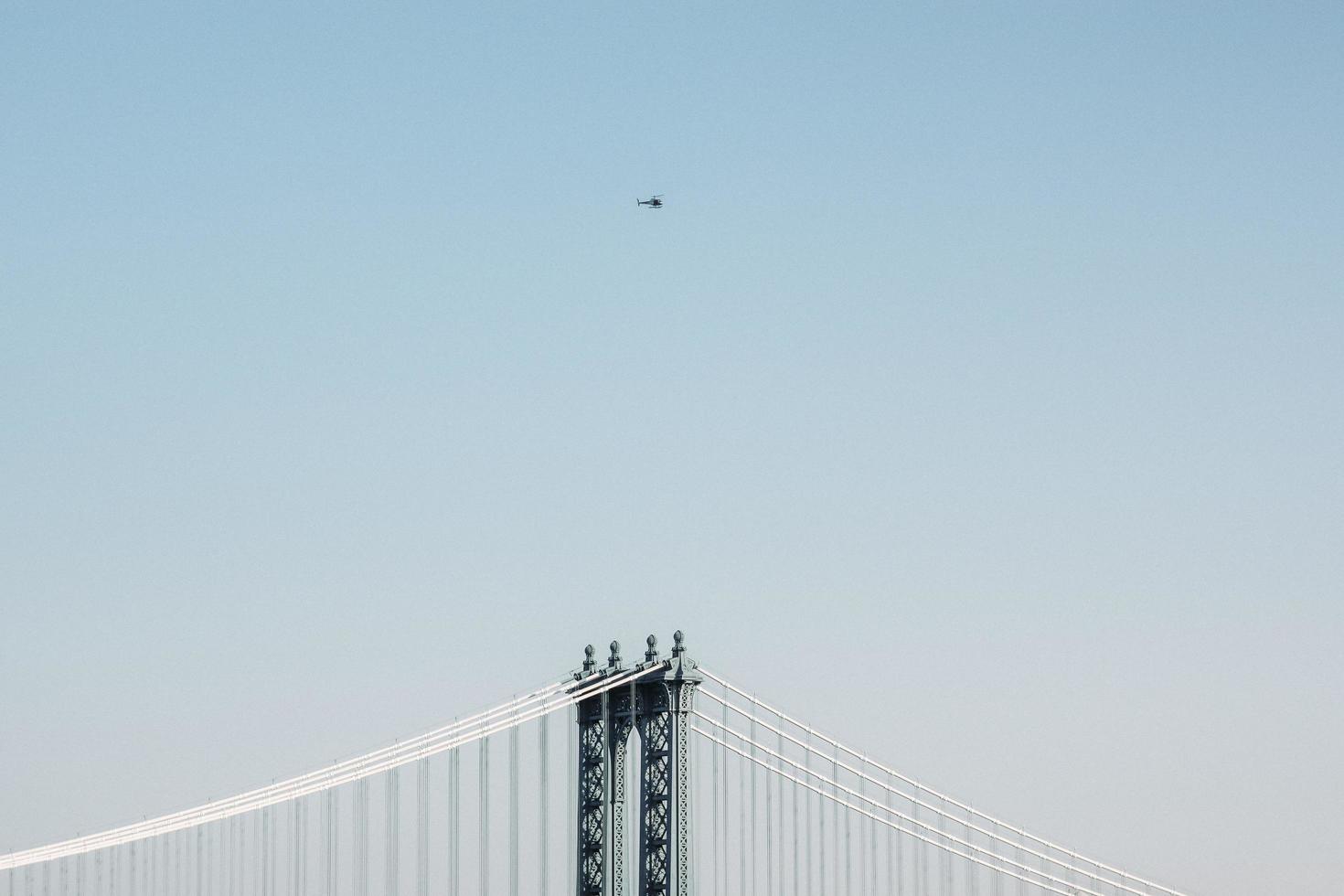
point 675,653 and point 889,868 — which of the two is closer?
point 675,653

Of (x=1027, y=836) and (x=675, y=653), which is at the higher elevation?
(x=675, y=653)

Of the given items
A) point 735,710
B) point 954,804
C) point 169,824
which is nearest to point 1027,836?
point 954,804

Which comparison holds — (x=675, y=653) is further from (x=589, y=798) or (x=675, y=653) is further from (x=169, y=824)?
(x=169, y=824)

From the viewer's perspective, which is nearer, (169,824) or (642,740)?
(169,824)

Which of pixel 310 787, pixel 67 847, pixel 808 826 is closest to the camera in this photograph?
pixel 67 847

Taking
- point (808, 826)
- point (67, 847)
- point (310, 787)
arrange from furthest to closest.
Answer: point (808, 826)
point (310, 787)
point (67, 847)

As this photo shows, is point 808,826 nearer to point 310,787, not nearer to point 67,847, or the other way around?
point 310,787

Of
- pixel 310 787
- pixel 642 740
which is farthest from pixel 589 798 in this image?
pixel 310 787

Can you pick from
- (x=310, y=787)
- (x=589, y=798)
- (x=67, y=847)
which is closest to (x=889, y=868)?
(x=589, y=798)
